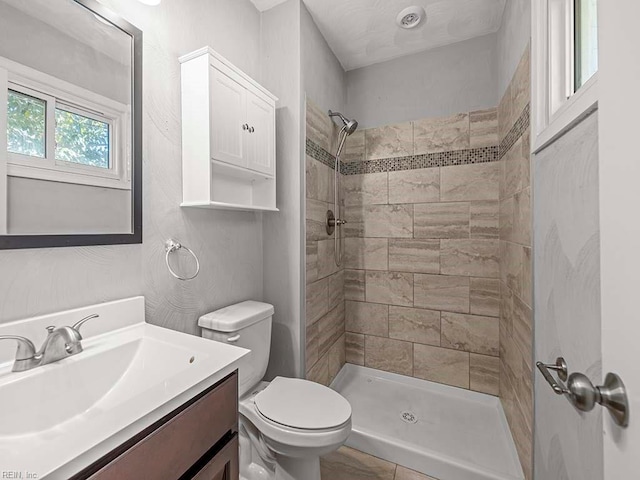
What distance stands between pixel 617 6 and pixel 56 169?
1.31 metres

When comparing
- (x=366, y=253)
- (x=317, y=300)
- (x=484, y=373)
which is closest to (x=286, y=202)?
(x=317, y=300)

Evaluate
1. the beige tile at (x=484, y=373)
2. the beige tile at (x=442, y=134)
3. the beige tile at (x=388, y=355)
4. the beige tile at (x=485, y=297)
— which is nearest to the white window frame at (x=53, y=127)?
the beige tile at (x=442, y=134)

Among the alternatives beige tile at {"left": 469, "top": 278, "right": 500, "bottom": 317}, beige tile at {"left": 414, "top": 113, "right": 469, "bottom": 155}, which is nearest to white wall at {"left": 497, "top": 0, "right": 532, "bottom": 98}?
beige tile at {"left": 414, "top": 113, "right": 469, "bottom": 155}

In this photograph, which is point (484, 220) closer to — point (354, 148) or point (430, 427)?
point (354, 148)

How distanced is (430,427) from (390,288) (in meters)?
0.94

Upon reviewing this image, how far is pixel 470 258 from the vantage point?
202cm

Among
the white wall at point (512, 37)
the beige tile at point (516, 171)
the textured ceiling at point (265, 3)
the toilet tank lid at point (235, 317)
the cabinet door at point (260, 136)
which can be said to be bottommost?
the toilet tank lid at point (235, 317)

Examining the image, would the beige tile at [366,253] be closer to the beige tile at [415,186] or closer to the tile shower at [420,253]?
the tile shower at [420,253]

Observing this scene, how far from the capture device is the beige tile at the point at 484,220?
194 cm

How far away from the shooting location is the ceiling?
1.71 metres

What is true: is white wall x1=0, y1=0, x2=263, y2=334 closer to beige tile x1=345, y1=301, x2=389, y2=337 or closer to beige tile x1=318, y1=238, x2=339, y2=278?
beige tile x1=318, y1=238, x2=339, y2=278

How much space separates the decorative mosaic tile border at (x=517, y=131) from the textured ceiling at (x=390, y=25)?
32.2 inches

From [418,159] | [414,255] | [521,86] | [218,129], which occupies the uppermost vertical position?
[521,86]

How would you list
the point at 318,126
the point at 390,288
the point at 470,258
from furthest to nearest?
the point at 390,288 < the point at 470,258 < the point at 318,126
